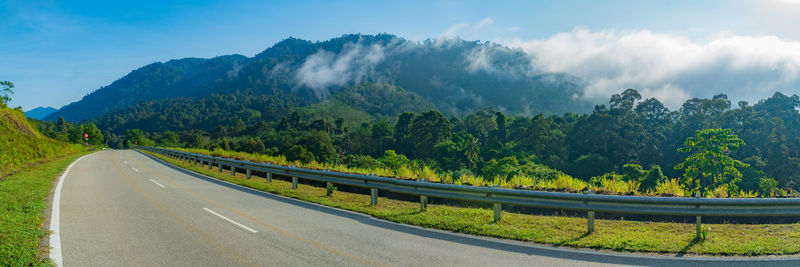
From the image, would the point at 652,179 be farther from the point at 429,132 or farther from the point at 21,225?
the point at 21,225

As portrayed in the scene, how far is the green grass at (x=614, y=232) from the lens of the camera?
6000 mm

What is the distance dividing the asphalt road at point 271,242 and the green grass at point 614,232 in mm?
381

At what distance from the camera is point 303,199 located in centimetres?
1139

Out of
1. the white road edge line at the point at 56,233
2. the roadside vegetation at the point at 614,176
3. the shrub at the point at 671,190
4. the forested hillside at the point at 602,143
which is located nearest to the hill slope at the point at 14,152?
the white road edge line at the point at 56,233

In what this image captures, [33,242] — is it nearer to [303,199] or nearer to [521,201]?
[303,199]

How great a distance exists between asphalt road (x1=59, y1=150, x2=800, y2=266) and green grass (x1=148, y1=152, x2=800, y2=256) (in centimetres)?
38

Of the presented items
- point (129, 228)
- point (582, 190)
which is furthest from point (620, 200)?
point (129, 228)

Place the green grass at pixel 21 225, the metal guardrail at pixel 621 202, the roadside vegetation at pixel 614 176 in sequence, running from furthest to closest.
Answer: the roadside vegetation at pixel 614 176, the metal guardrail at pixel 621 202, the green grass at pixel 21 225

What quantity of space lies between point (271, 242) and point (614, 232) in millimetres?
5895

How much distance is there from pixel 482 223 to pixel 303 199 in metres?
5.57

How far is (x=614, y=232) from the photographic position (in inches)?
285

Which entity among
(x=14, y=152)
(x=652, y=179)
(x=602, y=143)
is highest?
(x=14, y=152)

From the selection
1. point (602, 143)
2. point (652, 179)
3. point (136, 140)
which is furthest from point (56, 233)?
point (136, 140)

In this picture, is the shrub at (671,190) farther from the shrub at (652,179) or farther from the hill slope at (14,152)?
the shrub at (652,179)
